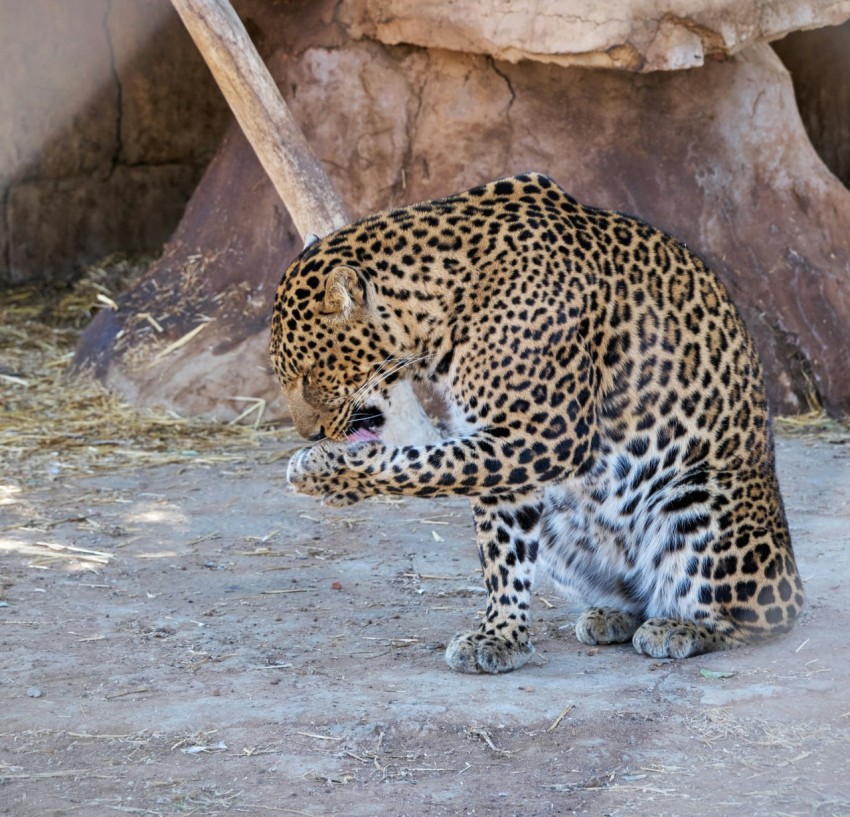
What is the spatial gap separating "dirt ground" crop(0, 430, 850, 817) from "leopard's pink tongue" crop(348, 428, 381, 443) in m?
0.84

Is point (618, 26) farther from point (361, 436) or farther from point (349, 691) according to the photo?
point (349, 691)

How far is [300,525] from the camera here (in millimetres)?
6996

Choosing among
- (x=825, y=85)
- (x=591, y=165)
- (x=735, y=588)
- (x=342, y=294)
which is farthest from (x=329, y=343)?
(x=825, y=85)

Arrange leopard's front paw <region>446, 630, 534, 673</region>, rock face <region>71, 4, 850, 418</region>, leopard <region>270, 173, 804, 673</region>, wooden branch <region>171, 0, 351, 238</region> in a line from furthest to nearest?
rock face <region>71, 4, 850, 418</region> < wooden branch <region>171, 0, 351, 238</region> < leopard's front paw <region>446, 630, 534, 673</region> < leopard <region>270, 173, 804, 673</region>

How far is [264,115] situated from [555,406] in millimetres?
3081

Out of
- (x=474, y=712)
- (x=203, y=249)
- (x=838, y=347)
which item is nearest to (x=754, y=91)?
(x=838, y=347)

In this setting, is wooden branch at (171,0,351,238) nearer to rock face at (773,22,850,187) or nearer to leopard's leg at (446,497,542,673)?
leopard's leg at (446,497,542,673)

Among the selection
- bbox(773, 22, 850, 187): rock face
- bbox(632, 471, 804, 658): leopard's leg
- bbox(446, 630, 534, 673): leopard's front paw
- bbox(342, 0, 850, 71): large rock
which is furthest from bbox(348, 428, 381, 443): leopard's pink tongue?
bbox(773, 22, 850, 187): rock face

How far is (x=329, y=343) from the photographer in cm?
484

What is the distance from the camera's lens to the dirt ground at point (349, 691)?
390 cm

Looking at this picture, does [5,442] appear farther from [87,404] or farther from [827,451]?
[827,451]

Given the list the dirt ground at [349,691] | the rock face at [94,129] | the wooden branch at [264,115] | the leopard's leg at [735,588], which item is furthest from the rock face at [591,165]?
the leopard's leg at [735,588]

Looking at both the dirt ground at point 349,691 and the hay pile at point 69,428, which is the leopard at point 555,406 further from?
the hay pile at point 69,428

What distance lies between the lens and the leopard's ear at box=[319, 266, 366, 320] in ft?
15.4
